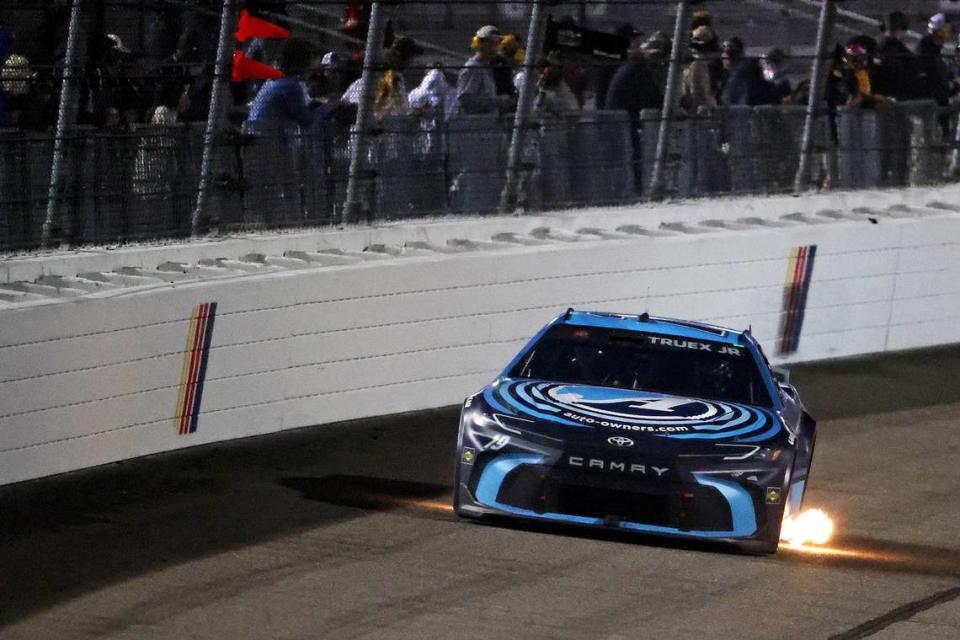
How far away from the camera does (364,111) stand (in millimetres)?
→ 15055

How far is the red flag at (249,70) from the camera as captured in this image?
14047 mm

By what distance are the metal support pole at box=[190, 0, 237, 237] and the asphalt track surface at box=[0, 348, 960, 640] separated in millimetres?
1908

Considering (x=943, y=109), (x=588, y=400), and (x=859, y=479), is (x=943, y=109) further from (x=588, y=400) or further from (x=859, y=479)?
(x=588, y=400)

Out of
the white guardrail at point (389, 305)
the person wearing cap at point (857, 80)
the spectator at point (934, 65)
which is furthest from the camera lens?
the spectator at point (934, 65)

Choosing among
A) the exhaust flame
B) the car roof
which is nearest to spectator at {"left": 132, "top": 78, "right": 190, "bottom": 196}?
the car roof

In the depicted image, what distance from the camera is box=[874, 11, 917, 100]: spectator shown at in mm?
19906

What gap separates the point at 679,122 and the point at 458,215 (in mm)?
2597

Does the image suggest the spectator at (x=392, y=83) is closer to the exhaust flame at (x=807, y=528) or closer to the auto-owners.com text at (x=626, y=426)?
the exhaust flame at (x=807, y=528)

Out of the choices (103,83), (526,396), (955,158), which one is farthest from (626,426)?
(955,158)

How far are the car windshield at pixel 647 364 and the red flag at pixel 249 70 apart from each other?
12.9 feet

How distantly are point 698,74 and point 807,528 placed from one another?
7.57 metres

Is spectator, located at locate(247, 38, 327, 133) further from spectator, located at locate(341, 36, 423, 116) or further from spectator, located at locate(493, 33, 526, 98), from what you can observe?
spectator, located at locate(493, 33, 526, 98)

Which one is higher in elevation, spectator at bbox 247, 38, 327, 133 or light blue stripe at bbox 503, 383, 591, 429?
spectator at bbox 247, 38, 327, 133

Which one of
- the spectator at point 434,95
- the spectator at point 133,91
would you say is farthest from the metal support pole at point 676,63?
the spectator at point 133,91
